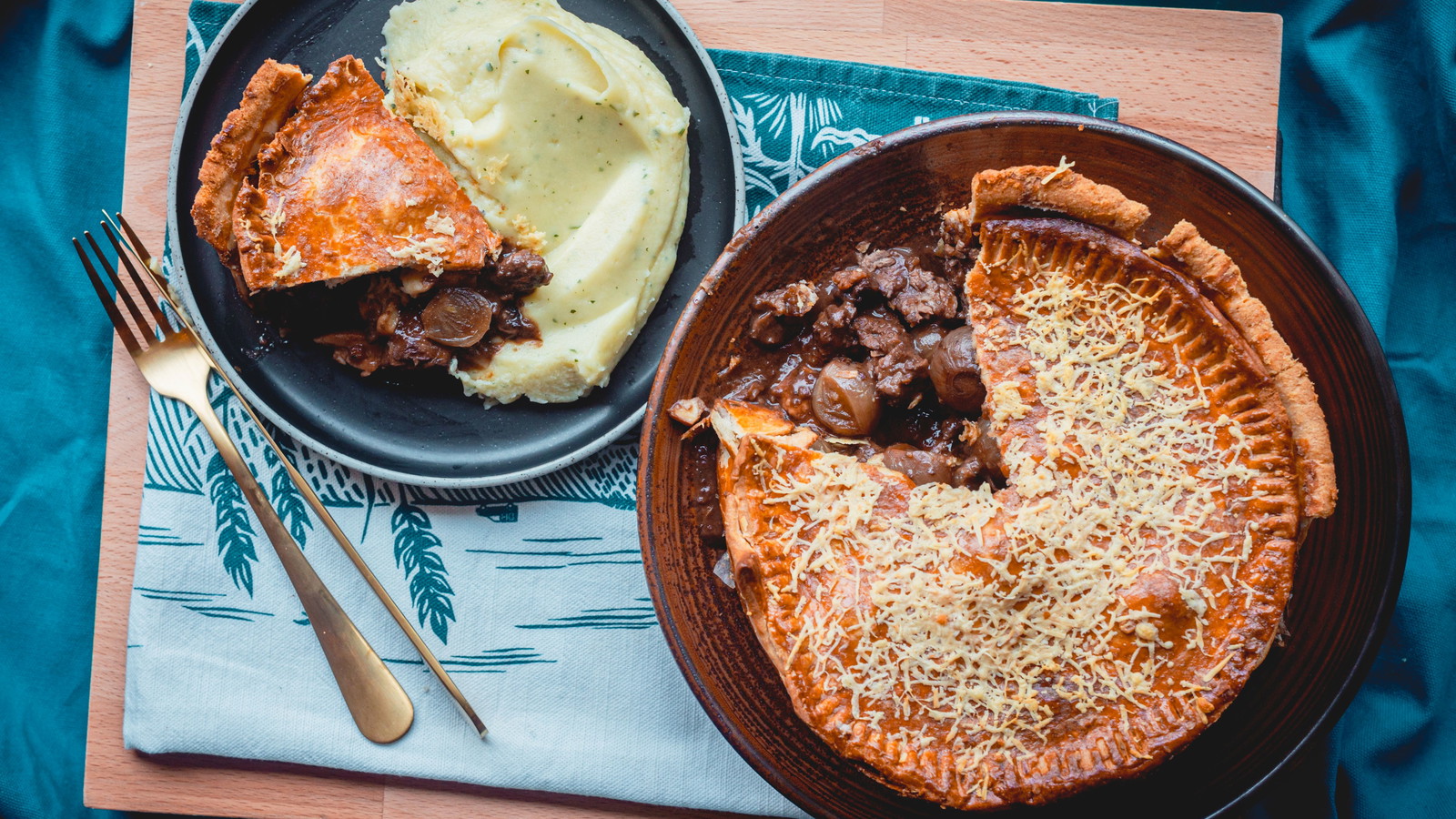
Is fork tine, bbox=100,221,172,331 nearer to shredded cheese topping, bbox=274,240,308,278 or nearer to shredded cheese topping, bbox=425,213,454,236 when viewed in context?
shredded cheese topping, bbox=274,240,308,278

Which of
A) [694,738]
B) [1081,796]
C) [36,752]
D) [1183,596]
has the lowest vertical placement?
[36,752]

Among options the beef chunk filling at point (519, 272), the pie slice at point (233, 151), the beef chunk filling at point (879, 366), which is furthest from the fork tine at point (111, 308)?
the beef chunk filling at point (879, 366)

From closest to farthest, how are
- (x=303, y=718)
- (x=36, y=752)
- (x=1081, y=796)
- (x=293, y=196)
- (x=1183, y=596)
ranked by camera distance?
1. (x=1183, y=596)
2. (x=1081, y=796)
3. (x=293, y=196)
4. (x=303, y=718)
5. (x=36, y=752)

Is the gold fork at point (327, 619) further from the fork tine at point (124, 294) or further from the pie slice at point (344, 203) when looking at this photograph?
the pie slice at point (344, 203)

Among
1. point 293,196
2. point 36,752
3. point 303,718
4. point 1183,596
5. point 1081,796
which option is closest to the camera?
point 1183,596

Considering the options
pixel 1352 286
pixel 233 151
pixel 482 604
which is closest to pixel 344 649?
pixel 482 604

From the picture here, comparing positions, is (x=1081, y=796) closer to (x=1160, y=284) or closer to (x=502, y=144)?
(x=1160, y=284)

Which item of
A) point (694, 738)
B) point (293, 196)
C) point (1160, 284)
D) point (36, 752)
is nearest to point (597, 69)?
point (293, 196)
